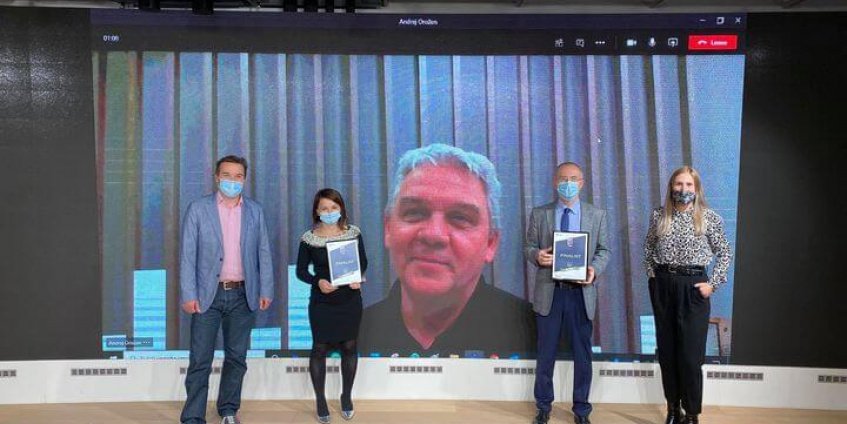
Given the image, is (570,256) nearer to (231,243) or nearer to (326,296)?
(326,296)

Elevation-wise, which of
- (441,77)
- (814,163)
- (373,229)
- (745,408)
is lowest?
(745,408)

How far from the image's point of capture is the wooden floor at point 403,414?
4027 millimetres

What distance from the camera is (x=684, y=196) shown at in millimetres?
3621

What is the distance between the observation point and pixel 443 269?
14.4 feet

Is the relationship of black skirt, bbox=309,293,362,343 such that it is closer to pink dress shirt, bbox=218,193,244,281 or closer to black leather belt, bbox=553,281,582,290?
pink dress shirt, bbox=218,193,244,281

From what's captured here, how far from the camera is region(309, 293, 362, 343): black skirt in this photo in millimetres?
3859

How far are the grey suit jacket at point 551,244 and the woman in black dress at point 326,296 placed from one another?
111 cm

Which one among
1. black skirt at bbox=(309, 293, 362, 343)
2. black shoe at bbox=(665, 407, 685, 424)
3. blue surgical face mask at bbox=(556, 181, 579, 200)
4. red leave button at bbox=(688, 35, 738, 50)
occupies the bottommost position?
black shoe at bbox=(665, 407, 685, 424)

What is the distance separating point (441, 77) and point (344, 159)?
89 centimetres

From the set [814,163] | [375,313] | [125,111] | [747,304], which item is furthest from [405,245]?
[814,163]

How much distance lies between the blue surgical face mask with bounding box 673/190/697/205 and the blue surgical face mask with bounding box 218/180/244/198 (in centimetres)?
261

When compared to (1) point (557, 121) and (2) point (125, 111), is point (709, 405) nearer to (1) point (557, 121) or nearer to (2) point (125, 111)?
(1) point (557, 121)

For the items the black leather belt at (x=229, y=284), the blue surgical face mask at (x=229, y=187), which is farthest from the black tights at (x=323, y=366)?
the blue surgical face mask at (x=229, y=187)

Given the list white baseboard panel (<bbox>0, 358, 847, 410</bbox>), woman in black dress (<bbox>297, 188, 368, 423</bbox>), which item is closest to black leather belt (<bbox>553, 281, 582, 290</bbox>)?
white baseboard panel (<bbox>0, 358, 847, 410</bbox>)
